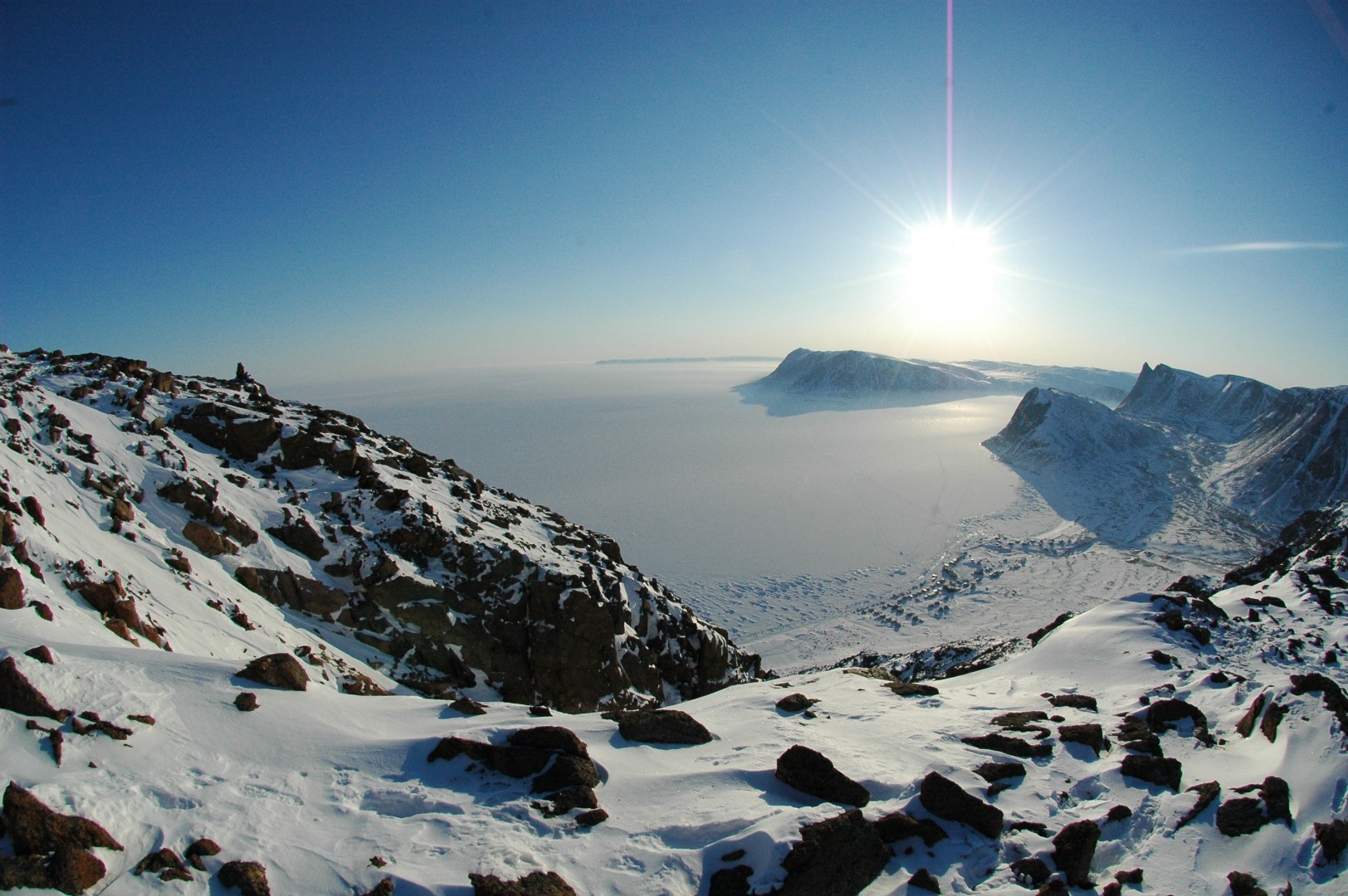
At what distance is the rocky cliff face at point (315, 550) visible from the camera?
43.9ft

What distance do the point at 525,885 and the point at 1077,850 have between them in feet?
21.8

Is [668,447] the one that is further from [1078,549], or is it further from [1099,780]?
[1099,780]

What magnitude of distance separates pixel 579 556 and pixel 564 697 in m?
6.09

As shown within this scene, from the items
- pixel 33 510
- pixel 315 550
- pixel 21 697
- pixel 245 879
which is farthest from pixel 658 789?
pixel 315 550

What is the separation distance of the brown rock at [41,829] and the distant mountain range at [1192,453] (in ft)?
248

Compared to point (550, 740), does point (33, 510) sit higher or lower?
higher

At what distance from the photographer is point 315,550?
18562mm

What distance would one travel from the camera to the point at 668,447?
103625 mm

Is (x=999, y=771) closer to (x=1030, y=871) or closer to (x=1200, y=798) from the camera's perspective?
(x=1030, y=871)

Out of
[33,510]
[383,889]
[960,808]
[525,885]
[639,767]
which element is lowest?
[960,808]

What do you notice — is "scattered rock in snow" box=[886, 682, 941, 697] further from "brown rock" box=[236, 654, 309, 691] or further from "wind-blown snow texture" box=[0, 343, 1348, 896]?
"brown rock" box=[236, 654, 309, 691]

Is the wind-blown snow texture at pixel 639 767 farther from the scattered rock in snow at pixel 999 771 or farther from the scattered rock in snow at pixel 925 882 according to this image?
the scattered rock in snow at pixel 925 882

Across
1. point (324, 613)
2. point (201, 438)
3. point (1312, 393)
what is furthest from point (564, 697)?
point (1312, 393)

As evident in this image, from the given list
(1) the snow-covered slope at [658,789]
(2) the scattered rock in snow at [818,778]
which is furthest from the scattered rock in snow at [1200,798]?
(2) the scattered rock in snow at [818,778]
